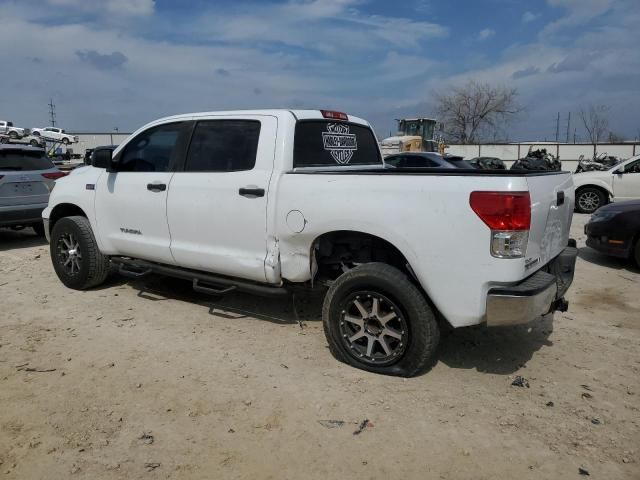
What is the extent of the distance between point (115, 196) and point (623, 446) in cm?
472

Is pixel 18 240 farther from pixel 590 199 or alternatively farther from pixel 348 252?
pixel 590 199

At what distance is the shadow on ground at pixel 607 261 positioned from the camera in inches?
281

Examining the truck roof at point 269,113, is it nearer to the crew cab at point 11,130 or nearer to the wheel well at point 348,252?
the wheel well at point 348,252

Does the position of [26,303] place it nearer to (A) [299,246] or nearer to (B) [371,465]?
(A) [299,246]

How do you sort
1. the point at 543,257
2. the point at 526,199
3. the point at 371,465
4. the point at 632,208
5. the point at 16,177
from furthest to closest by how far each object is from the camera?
the point at 16,177 < the point at 632,208 < the point at 543,257 < the point at 526,199 < the point at 371,465

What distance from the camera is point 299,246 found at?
394 centimetres

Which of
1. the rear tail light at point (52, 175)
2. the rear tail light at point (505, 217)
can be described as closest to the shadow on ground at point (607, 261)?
the rear tail light at point (505, 217)

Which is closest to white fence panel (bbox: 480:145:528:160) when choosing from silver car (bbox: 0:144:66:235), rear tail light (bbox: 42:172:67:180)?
rear tail light (bbox: 42:172:67:180)

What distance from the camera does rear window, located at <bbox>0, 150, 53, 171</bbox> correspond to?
817 centimetres

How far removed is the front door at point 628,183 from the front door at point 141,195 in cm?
1080

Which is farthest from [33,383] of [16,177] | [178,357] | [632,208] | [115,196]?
[632,208]

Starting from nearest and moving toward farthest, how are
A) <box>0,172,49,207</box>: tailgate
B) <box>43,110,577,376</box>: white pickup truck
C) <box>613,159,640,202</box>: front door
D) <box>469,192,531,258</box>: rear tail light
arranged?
<box>469,192,531,258</box>: rear tail light, <box>43,110,577,376</box>: white pickup truck, <box>0,172,49,207</box>: tailgate, <box>613,159,640,202</box>: front door

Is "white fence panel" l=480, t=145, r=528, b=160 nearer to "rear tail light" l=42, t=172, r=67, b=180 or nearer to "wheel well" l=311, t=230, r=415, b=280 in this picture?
"rear tail light" l=42, t=172, r=67, b=180

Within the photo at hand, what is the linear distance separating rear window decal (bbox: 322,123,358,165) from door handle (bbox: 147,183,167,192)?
5.10ft
